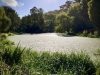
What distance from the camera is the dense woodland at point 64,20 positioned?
21.5 meters

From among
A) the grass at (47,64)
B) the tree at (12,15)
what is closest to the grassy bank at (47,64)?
the grass at (47,64)

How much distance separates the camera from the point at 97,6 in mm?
20172

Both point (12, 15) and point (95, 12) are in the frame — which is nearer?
point (95, 12)

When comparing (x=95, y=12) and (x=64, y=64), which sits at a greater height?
(x=95, y=12)

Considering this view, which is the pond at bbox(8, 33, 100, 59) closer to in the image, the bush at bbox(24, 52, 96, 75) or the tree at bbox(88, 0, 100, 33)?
the bush at bbox(24, 52, 96, 75)

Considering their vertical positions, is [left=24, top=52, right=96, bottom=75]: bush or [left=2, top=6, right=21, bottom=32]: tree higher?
[left=2, top=6, right=21, bottom=32]: tree

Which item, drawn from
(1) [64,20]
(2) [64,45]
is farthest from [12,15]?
(2) [64,45]

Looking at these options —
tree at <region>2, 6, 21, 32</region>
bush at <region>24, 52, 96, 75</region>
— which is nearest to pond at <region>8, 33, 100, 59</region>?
bush at <region>24, 52, 96, 75</region>

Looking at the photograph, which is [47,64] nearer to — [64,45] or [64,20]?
[64,45]

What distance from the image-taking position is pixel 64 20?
35.9 metres

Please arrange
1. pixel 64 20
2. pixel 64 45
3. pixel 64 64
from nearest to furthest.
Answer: pixel 64 64
pixel 64 45
pixel 64 20

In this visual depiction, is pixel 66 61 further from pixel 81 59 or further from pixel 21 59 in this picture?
pixel 21 59

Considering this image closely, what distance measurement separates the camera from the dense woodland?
70.5ft

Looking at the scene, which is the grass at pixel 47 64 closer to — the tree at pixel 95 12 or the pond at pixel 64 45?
the pond at pixel 64 45
